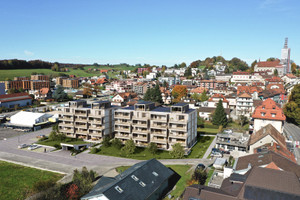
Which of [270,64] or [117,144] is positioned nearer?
[117,144]

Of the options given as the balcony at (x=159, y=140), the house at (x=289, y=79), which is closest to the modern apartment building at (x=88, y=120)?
the balcony at (x=159, y=140)

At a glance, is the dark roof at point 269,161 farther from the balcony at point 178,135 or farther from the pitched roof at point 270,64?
the pitched roof at point 270,64

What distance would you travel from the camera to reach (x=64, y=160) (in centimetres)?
5306

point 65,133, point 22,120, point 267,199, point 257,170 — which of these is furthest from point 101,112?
point 267,199

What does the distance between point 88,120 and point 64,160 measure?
51.8 ft

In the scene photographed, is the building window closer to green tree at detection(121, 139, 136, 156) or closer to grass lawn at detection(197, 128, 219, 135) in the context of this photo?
green tree at detection(121, 139, 136, 156)

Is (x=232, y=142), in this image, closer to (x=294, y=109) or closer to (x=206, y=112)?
(x=206, y=112)

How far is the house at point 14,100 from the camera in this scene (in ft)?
365

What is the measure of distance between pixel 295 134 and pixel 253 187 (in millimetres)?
53969

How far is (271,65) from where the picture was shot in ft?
621

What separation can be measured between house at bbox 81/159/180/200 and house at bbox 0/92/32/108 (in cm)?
10147

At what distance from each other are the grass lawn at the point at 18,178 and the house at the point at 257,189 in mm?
29093

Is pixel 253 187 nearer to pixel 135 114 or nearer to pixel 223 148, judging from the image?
pixel 223 148

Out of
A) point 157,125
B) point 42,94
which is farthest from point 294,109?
point 42,94
